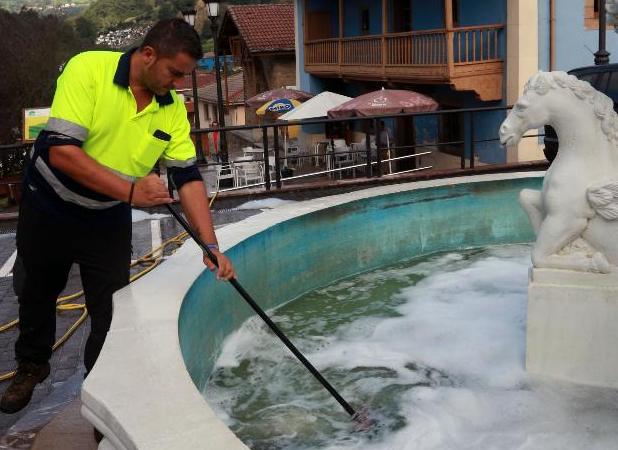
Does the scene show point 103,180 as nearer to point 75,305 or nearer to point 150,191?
point 150,191

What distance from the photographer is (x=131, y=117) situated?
3201 millimetres

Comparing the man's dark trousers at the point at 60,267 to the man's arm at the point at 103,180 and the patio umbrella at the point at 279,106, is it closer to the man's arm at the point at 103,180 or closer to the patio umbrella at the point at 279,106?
the man's arm at the point at 103,180

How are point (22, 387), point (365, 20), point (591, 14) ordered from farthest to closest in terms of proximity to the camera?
point (365, 20)
point (591, 14)
point (22, 387)

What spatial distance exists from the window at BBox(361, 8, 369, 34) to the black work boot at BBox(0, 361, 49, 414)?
2270 cm

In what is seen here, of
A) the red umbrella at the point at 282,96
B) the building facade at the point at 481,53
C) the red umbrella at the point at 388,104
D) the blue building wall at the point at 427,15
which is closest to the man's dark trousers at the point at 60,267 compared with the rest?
the red umbrella at the point at 388,104

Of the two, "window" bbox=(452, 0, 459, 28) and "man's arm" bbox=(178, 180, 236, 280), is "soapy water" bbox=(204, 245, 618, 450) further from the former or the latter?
"window" bbox=(452, 0, 459, 28)

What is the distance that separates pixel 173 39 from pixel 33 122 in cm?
1304

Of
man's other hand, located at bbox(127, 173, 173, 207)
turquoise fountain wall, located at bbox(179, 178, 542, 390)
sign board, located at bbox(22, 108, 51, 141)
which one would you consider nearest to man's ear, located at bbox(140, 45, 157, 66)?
man's other hand, located at bbox(127, 173, 173, 207)

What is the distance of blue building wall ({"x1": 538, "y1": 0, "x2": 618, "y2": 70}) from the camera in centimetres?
1777

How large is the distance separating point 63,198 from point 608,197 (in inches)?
98.9

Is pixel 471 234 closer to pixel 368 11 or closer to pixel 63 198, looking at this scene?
pixel 63 198

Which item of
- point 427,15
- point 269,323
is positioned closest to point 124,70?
point 269,323

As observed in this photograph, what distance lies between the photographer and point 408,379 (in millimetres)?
4250

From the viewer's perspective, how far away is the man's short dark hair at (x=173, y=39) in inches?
117
